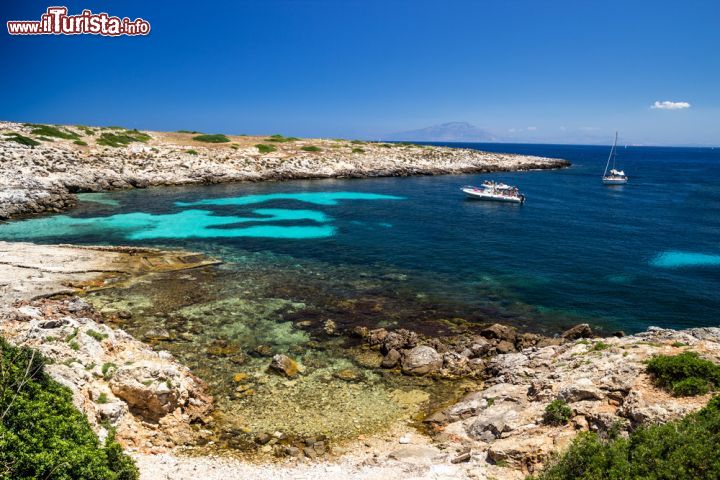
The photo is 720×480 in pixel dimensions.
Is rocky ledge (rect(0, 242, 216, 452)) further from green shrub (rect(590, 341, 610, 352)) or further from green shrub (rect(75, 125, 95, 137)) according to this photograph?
green shrub (rect(75, 125, 95, 137))

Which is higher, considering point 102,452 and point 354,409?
point 102,452

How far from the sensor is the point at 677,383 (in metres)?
12.4

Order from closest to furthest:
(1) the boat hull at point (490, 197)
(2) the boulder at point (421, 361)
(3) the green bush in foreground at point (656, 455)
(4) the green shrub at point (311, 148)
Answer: (3) the green bush in foreground at point (656, 455) < (2) the boulder at point (421, 361) < (1) the boat hull at point (490, 197) < (4) the green shrub at point (311, 148)

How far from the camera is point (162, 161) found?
76.9 m

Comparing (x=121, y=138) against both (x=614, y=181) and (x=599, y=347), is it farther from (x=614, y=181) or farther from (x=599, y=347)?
(x=614, y=181)

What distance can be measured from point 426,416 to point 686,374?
8.15 metres

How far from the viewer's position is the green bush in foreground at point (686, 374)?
1202 centimetres

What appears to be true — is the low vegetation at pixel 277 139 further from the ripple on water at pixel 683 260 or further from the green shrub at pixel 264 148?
the ripple on water at pixel 683 260

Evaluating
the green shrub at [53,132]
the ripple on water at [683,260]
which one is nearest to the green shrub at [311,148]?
the green shrub at [53,132]

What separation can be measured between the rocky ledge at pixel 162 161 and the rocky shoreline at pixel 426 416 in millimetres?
41592

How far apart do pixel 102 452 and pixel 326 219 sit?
139 ft

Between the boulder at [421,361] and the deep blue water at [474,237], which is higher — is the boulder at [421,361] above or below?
below

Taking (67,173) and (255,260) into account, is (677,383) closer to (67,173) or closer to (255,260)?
(255,260)

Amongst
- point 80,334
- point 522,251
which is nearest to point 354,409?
point 80,334
